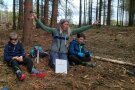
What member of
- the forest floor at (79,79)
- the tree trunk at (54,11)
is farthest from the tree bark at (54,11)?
the forest floor at (79,79)

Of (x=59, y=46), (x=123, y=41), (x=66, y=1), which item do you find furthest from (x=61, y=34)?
(x=66, y=1)

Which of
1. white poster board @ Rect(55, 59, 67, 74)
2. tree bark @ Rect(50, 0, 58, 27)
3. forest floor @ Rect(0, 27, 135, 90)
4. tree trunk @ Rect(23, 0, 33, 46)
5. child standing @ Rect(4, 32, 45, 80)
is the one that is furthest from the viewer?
tree bark @ Rect(50, 0, 58, 27)

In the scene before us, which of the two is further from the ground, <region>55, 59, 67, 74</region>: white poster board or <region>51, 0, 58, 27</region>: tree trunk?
<region>51, 0, 58, 27</region>: tree trunk

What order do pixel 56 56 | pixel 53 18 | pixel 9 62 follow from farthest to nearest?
1. pixel 53 18
2. pixel 56 56
3. pixel 9 62

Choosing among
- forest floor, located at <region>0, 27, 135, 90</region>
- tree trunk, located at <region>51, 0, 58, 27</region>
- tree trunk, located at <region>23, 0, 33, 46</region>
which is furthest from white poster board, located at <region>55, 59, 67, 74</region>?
tree trunk, located at <region>51, 0, 58, 27</region>

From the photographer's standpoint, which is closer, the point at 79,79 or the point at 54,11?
the point at 79,79

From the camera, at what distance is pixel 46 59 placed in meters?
9.06

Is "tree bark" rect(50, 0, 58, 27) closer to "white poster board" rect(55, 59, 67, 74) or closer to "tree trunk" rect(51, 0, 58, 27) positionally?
"tree trunk" rect(51, 0, 58, 27)

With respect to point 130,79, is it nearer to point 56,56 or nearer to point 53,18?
point 56,56

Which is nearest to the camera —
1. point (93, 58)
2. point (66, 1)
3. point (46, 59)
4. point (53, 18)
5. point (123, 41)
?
point (46, 59)

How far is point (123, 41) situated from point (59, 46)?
23.6ft

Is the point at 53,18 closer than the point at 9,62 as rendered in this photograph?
No

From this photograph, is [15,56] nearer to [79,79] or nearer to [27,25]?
[79,79]

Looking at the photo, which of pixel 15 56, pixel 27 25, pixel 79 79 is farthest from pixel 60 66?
pixel 27 25
